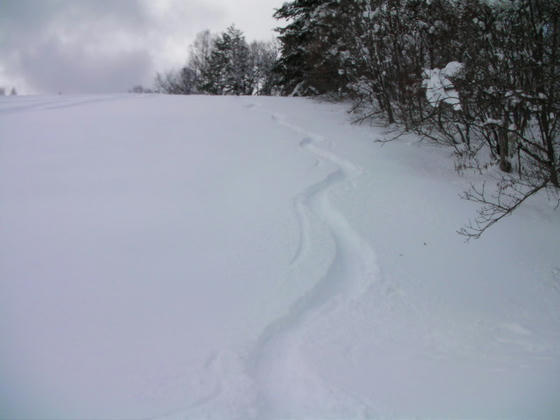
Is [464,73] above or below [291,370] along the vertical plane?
above

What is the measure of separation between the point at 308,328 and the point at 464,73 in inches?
168

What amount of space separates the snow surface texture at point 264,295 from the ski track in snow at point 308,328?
12 millimetres

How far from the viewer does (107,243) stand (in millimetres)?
3381

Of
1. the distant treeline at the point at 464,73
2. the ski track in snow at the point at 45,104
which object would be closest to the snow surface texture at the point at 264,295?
the distant treeline at the point at 464,73

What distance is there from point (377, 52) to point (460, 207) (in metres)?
5.48

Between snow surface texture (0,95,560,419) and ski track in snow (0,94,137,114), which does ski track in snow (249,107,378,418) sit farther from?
ski track in snow (0,94,137,114)

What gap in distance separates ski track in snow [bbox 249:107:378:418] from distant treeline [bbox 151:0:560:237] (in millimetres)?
1424

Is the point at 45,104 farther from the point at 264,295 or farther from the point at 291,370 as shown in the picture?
the point at 291,370

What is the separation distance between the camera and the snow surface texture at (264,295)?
198 cm

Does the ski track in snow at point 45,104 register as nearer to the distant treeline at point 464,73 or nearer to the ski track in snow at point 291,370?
the distant treeline at point 464,73

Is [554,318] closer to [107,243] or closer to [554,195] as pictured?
Answer: [554,195]

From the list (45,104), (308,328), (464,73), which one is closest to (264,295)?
(308,328)

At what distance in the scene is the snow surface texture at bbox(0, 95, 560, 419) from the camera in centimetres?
198

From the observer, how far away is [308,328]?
2.53m
